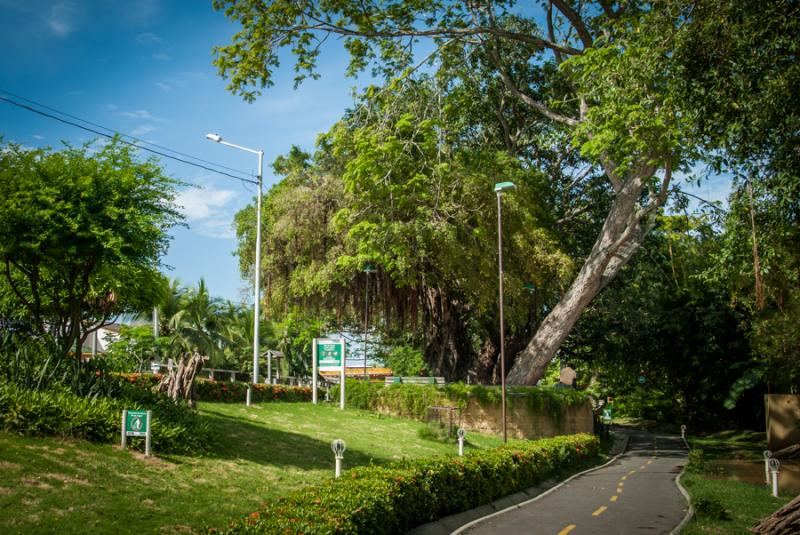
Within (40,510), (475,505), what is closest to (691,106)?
(475,505)

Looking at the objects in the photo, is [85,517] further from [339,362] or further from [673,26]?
[339,362]

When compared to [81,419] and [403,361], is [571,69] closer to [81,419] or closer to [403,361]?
[81,419]

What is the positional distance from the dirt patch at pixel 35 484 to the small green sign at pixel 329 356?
1927cm

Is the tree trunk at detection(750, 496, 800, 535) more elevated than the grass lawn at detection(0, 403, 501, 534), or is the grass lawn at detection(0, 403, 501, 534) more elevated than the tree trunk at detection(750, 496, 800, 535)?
the grass lawn at detection(0, 403, 501, 534)

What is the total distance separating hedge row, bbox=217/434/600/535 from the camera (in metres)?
8.76

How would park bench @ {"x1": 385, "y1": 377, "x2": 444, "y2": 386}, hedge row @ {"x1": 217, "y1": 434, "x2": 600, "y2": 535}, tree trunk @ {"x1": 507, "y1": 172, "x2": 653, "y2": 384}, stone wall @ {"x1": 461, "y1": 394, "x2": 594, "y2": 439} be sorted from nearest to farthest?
hedge row @ {"x1": 217, "y1": 434, "x2": 600, "y2": 535}, tree trunk @ {"x1": 507, "y1": 172, "x2": 653, "y2": 384}, stone wall @ {"x1": 461, "y1": 394, "x2": 594, "y2": 439}, park bench @ {"x1": 385, "y1": 377, "x2": 444, "y2": 386}

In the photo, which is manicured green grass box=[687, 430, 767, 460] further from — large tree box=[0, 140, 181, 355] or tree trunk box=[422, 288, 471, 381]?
large tree box=[0, 140, 181, 355]

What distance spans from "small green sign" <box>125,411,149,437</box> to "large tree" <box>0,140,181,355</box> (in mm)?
3457

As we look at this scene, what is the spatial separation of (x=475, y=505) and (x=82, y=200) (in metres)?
11.6

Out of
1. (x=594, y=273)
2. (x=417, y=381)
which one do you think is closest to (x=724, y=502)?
(x=594, y=273)

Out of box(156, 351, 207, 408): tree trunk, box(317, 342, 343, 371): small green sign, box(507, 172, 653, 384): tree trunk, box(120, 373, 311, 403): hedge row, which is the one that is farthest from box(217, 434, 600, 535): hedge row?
box(317, 342, 343, 371): small green sign

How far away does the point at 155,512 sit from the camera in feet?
34.2

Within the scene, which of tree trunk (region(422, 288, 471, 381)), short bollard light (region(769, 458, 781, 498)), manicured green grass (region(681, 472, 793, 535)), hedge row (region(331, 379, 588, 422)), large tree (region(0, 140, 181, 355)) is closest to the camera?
manicured green grass (region(681, 472, 793, 535))

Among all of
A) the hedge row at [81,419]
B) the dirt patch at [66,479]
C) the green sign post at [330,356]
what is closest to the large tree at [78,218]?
the hedge row at [81,419]
